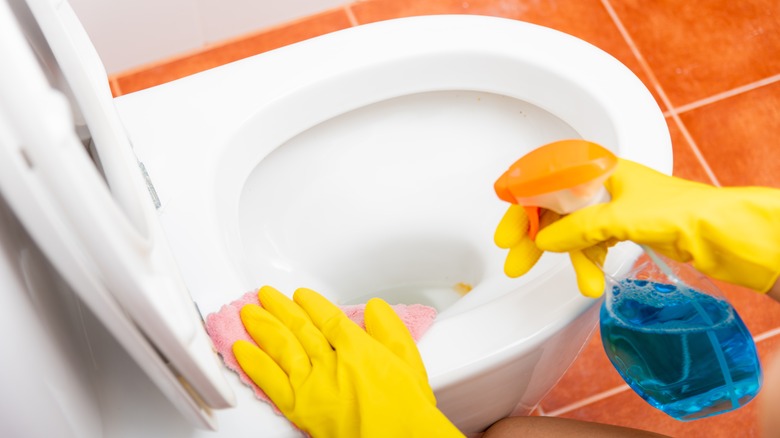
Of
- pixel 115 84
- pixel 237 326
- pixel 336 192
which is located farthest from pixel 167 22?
pixel 237 326

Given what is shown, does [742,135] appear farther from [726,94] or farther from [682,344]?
[682,344]

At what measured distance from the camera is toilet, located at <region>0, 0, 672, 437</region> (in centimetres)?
50

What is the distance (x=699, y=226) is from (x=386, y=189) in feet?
1.34

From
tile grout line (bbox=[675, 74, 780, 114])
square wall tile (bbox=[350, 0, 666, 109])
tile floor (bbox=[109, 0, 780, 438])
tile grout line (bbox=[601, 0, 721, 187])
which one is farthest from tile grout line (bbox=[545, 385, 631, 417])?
square wall tile (bbox=[350, 0, 666, 109])

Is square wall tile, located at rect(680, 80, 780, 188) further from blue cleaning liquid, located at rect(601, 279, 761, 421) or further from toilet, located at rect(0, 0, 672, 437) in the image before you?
blue cleaning liquid, located at rect(601, 279, 761, 421)

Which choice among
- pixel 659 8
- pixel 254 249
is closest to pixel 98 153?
pixel 254 249

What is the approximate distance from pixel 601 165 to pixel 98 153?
341mm

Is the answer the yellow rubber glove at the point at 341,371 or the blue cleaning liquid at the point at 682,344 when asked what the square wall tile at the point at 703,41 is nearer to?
the blue cleaning liquid at the point at 682,344

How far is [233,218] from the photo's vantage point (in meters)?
0.79

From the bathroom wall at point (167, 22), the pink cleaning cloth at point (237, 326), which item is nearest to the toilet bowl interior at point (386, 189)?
the pink cleaning cloth at point (237, 326)

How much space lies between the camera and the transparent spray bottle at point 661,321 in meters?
0.58

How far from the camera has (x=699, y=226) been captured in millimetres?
580

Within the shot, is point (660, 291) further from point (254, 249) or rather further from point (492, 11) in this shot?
point (492, 11)

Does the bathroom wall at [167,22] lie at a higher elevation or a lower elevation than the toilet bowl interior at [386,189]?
higher
